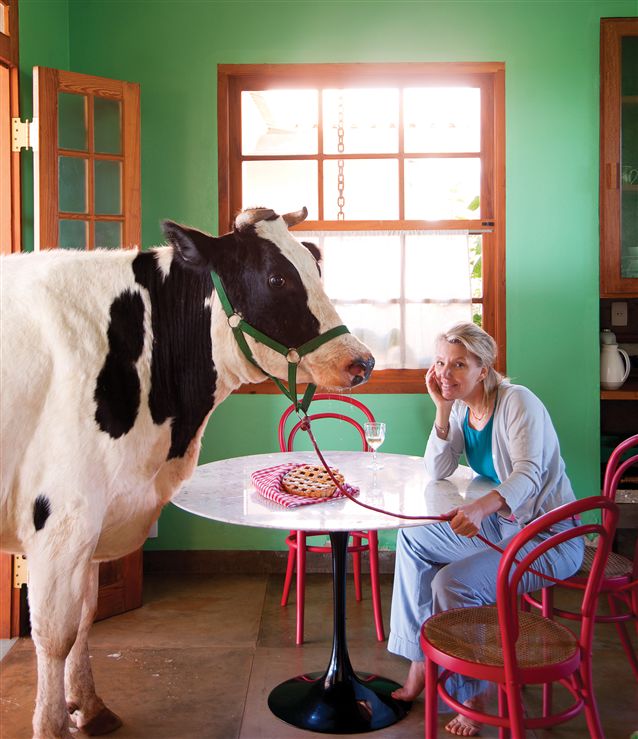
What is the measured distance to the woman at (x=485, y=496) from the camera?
231cm

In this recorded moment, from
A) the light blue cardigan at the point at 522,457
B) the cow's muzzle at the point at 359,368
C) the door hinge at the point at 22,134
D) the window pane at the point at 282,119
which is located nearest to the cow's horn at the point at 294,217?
the cow's muzzle at the point at 359,368

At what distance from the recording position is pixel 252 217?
1647mm

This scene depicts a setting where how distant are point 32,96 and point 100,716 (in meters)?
2.45

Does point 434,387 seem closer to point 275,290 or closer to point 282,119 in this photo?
point 275,290

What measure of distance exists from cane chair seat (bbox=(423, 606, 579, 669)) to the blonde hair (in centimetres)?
76

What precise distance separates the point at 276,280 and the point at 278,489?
90cm

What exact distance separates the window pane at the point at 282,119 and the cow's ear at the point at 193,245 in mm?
2440

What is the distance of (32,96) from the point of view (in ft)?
10.8

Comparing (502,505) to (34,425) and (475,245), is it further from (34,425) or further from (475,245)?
(475,245)

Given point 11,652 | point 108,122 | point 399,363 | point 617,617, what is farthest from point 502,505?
point 108,122

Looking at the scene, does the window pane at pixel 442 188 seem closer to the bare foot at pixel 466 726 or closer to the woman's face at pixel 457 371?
the woman's face at pixel 457 371

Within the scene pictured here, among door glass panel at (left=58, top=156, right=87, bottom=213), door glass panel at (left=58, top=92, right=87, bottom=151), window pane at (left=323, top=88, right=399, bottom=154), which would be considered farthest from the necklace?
door glass panel at (left=58, top=92, right=87, bottom=151)

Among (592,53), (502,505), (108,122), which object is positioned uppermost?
(592,53)

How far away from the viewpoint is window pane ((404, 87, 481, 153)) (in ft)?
12.9
